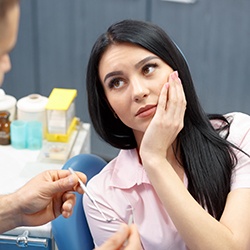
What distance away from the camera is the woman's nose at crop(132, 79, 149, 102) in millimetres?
1688

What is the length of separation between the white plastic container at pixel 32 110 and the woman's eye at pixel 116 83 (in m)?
0.69

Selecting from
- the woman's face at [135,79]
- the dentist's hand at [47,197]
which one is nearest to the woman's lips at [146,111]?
the woman's face at [135,79]

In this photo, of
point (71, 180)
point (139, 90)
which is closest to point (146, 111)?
point (139, 90)

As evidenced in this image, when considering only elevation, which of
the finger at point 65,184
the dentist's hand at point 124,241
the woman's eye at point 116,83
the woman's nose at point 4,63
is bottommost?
the finger at point 65,184

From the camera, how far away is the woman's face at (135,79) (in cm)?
171

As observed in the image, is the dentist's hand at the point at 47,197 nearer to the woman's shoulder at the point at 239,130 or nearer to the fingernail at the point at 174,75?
the fingernail at the point at 174,75

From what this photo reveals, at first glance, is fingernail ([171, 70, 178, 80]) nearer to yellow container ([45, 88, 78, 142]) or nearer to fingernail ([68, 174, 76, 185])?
fingernail ([68, 174, 76, 185])

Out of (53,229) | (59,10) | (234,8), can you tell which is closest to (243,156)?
(53,229)

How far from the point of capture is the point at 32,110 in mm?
2379

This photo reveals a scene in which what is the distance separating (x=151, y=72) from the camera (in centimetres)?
173

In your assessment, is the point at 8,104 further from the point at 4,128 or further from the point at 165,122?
the point at 165,122

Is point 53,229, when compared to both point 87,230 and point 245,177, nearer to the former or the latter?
point 87,230

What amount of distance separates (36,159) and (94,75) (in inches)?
24.5

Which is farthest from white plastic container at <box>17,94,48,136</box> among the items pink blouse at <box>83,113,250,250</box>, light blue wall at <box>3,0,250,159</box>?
light blue wall at <box>3,0,250,159</box>
